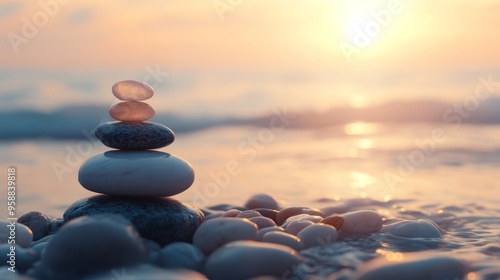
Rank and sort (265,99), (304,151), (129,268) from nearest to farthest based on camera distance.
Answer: (129,268) → (304,151) → (265,99)

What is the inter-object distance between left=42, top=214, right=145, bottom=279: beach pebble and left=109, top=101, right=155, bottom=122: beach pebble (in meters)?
1.32

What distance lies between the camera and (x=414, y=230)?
4285 mm

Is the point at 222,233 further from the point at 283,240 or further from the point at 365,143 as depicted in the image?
the point at 365,143

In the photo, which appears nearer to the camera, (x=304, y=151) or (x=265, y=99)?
(x=304, y=151)

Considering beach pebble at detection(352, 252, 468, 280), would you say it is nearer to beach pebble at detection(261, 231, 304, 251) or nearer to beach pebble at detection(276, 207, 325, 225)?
beach pebble at detection(261, 231, 304, 251)

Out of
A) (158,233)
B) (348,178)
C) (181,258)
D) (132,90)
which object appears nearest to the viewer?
(181,258)

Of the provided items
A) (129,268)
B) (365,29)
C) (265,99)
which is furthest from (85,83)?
(129,268)

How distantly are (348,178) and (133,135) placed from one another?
3214mm

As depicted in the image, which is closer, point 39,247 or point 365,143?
point 39,247

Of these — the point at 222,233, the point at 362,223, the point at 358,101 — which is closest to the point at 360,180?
the point at 362,223

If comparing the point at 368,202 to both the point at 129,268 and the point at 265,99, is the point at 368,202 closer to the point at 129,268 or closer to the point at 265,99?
the point at 129,268

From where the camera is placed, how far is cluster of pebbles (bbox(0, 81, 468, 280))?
3.20 metres

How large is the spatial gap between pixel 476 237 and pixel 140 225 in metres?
2.35

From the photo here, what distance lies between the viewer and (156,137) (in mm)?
4406
